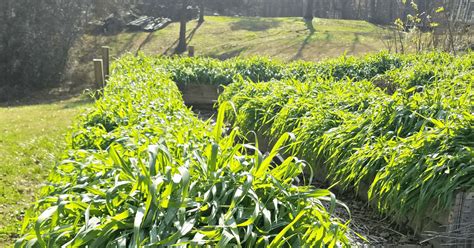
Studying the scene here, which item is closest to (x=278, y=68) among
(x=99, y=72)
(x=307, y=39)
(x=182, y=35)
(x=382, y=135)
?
(x=99, y=72)

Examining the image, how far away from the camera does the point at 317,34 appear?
69.1ft

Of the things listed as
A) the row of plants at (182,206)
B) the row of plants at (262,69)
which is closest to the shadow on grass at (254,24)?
the row of plants at (262,69)

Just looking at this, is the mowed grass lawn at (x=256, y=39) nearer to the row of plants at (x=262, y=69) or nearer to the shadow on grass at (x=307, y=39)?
the shadow on grass at (x=307, y=39)

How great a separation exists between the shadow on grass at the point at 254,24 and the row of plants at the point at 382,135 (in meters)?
18.2

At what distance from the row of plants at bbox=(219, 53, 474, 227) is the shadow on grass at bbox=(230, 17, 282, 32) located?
18.2m

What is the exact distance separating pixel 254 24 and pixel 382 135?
21.5 metres

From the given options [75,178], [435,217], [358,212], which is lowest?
[358,212]

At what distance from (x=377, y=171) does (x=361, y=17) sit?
2845cm

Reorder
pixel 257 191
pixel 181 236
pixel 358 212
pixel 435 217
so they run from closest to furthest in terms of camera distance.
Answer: pixel 181 236, pixel 257 191, pixel 435 217, pixel 358 212

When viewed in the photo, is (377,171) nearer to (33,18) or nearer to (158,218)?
(158,218)

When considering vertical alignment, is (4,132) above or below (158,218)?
below

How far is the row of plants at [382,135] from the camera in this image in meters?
2.97

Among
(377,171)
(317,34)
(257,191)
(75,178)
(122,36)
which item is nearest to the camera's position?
A: (257,191)

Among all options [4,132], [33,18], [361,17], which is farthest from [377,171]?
[361,17]
